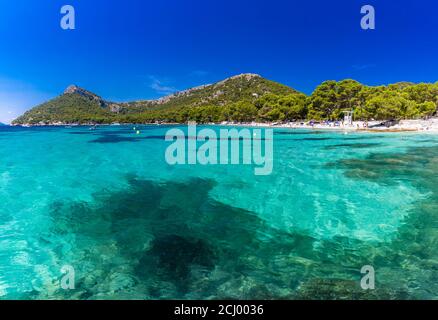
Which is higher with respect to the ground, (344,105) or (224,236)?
(344,105)

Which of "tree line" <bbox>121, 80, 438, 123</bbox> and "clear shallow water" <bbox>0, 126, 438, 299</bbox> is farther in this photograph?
"tree line" <bbox>121, 80, 438, 123</bbox>

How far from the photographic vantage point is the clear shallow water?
6.71m

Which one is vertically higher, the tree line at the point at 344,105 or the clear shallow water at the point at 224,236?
the tree line at the point at 344,105

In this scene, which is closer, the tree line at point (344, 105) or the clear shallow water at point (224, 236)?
the clear shallow water at point (224, 236)

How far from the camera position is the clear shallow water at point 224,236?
6.71 m

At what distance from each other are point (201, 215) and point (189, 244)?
2.90 metres

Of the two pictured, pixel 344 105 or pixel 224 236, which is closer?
pixel 224 236

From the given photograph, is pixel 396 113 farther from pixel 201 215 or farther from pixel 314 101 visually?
pixel 201 215

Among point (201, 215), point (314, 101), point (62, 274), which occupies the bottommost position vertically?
point (62, 274)

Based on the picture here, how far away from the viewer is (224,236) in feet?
31.6

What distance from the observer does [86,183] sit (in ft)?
60.7

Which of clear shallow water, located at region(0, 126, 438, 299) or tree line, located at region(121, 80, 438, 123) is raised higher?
tree line, located at region(121, 80, 438, 123)

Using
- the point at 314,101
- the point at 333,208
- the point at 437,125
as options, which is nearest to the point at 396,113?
the point at 437,125
